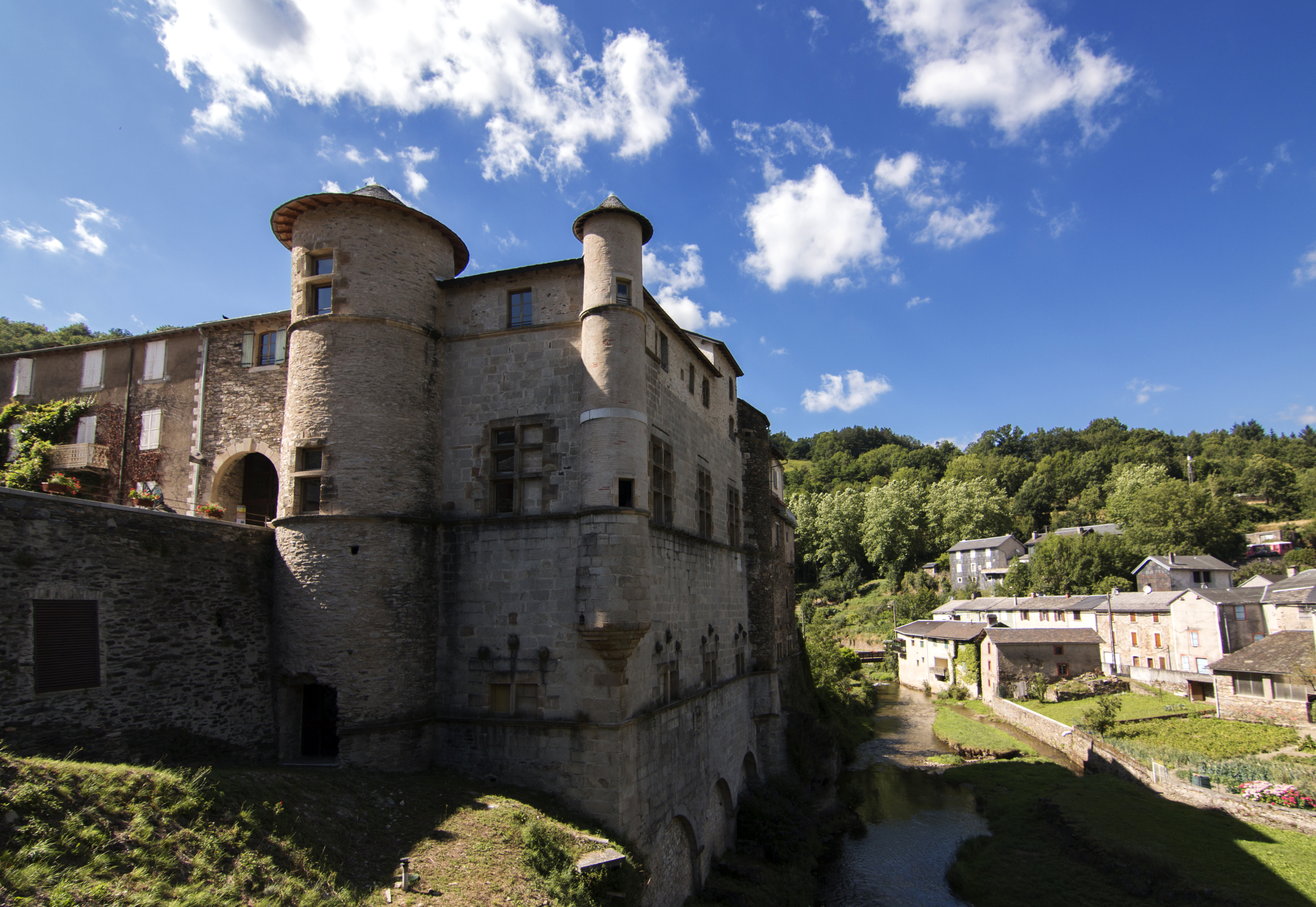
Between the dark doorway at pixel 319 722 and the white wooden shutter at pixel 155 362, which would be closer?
the dark doorway at pixel 319 722

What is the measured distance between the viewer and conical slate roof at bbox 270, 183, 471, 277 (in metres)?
15.3

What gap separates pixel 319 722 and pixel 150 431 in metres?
11.5

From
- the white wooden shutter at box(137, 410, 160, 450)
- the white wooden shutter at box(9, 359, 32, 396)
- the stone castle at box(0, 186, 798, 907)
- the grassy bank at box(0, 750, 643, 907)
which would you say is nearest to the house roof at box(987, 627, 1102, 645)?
the stone castle at box(0, 186, 798, 907)

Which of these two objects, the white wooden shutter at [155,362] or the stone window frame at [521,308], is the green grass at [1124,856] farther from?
the white wooden shutter at [155,362]

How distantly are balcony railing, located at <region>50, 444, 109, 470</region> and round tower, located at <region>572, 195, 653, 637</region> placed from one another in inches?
624

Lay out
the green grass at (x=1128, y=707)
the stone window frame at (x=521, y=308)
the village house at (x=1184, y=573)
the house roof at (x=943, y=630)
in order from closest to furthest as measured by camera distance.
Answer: the stone window frame at (x=521, y=308)
the green grass at (x=1128, y=707)
the house roof at (x=943, y=630)
the village house at (x=1184, y=573)

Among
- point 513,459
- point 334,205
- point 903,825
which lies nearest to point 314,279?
point 334,205

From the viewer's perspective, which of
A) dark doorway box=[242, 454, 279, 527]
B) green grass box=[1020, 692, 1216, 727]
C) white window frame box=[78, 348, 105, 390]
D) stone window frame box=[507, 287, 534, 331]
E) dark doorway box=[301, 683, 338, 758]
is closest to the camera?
dark doorway box=[301, 683, 338, 758]

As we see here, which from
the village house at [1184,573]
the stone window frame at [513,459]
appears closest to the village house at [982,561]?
the village house at [1184,573]

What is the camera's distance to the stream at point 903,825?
21.4m

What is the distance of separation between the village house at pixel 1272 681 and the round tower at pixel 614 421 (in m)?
34.3

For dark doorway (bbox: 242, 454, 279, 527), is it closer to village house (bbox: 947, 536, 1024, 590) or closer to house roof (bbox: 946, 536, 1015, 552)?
village house (bbox: 947, 536, 1024, 590)

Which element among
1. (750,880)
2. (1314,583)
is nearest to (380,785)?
(750,880)

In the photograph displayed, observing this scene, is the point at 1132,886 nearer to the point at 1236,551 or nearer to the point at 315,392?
the point at 315,392
